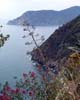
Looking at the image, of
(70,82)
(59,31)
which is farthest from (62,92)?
(59,31)

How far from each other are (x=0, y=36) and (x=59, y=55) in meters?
77.0

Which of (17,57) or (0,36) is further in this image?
(17,57)

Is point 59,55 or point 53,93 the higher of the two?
point 53,93

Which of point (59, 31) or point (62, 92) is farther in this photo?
point (59, 31)

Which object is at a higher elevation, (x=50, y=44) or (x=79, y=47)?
(x=79, y=47)

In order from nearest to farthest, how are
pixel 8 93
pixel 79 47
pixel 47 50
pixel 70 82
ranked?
pixel 70 82 < pixel 79 47 < pixel 8 93 < pixel 47 50

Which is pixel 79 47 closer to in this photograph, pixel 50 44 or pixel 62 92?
pixel 62 92

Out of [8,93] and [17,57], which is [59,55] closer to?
[17,57]

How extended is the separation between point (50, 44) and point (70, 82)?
110 meters

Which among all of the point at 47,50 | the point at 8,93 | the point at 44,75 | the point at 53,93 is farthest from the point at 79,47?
the point at 47,50

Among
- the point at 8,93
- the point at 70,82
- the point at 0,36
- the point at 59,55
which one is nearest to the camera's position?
the point at 70,82

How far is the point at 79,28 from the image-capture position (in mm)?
105125

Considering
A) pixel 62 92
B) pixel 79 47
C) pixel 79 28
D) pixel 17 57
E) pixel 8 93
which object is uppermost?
pixel 79 47

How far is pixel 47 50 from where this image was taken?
113125 millimetres
